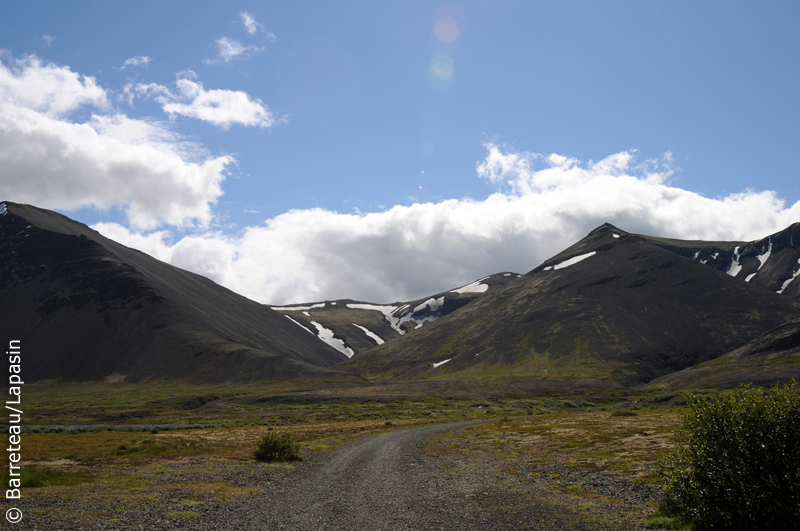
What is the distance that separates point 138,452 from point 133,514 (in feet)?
86.2

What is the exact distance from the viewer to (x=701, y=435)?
1584cm

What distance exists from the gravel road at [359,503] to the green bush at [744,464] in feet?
24.6

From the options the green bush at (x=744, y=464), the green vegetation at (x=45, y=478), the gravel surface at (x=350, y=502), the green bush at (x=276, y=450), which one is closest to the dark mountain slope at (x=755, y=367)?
the gravel surface at (x=350, y=502)

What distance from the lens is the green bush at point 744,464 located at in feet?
45.7

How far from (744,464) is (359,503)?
54.3 ft

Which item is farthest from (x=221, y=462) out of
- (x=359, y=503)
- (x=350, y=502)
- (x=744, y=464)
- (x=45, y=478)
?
(x=744, y=464)

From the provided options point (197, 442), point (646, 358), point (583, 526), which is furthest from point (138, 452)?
point (646, 358)

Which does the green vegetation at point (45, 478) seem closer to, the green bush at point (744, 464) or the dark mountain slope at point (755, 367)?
the green bush at point (744, 464)

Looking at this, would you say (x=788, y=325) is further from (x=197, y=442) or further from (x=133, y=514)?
(x=133, y=514)

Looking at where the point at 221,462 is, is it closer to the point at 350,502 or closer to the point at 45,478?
the point at 45,478

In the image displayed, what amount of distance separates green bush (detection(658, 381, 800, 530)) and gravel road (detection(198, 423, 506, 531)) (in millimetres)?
7496

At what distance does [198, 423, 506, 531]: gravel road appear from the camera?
Answer: 19.2m

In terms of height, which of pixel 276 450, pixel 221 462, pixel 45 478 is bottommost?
pixel 221 462

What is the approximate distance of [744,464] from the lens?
14.4 metres
